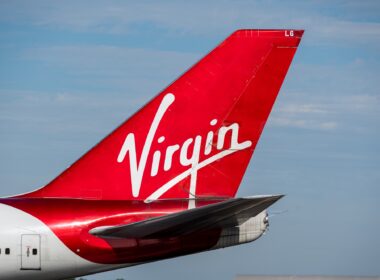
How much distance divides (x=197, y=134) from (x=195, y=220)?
10.4 feet

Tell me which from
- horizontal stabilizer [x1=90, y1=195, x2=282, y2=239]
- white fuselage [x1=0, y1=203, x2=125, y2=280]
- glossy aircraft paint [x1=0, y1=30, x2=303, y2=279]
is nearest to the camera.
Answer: horizontal stabilizer [x1=90, y1=195, x2=282, y2=239]

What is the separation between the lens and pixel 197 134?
19188 millimetres

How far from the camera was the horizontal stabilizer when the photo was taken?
15258 millimetres

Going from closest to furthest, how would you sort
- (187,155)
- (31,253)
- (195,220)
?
(195,220), (31,253), (187,155)

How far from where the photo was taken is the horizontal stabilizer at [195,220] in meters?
15.3

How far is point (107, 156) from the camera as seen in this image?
1928cm

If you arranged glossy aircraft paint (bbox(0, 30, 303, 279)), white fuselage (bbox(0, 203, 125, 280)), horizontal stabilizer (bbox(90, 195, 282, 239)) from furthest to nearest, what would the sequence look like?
glossy aircraft paint (bbox(0, 30, 303, 279)) < white fuselage (bbox(0, 203, 125, 280)) < horizontal stabilizer (bbox(90, 195, 282, 239))

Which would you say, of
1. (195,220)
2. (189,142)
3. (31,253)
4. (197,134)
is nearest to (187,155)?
(189,142)

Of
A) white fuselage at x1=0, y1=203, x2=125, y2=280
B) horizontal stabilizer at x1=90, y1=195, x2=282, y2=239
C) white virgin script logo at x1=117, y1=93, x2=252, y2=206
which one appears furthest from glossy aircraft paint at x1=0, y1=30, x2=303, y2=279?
horizontal stabilizer at x1=90, y1=195, x2=282, y2=239

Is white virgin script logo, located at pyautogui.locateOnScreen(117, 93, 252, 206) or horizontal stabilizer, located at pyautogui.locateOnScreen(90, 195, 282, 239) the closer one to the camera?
horizontal stabilizer, located at pyautogui.locateOnScreen(90, 195, 282, 239)

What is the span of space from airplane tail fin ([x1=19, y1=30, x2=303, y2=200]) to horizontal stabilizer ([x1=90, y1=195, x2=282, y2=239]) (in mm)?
1519

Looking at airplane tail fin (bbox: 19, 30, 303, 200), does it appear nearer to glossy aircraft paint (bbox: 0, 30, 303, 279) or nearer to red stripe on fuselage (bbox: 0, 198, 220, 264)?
glossy aircraft paint (bbox: 0, 30, 303, 279)

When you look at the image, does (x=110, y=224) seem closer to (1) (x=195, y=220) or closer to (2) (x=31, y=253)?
(2) (x=31, y=253)

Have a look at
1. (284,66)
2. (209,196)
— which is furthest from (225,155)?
(284,66)
